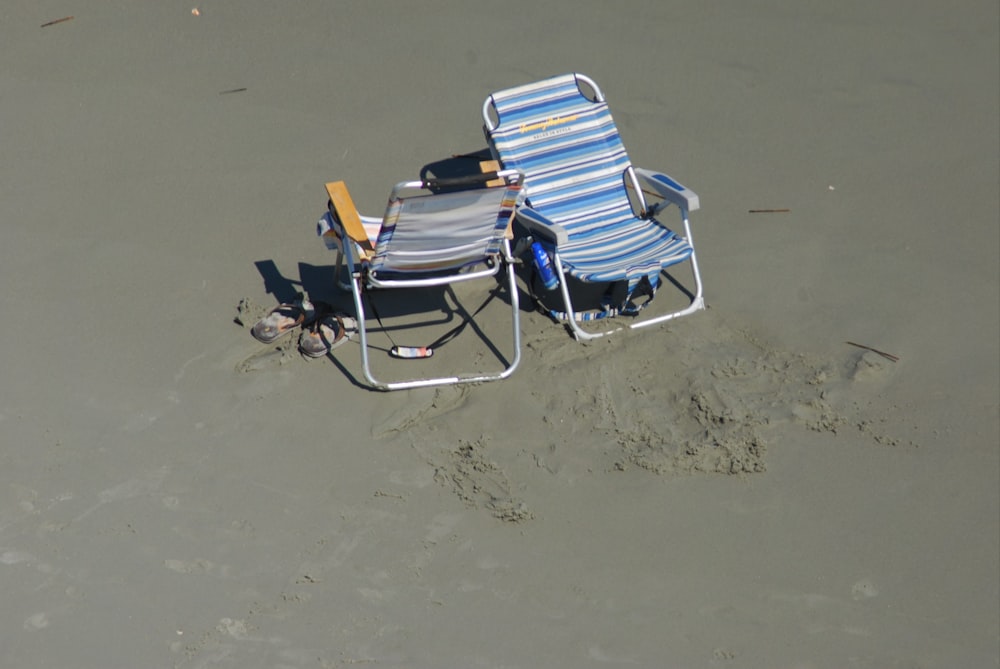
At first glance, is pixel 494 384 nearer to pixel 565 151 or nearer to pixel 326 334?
pixel 326 334

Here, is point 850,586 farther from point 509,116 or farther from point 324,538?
point 509,116

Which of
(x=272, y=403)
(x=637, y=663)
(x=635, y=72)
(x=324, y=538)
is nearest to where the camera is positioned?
(x=637, y=663)

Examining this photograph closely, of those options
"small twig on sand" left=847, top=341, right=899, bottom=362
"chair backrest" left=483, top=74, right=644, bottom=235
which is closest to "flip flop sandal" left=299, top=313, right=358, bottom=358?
"chair backrest" left=483, top=74, right=644, bottom=235

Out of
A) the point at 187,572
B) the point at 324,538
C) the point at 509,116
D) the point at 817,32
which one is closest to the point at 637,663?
the point at 324,538

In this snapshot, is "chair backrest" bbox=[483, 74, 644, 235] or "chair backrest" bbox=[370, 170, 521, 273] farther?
"chair backrest" bbox=[483, 74, 644, 235]

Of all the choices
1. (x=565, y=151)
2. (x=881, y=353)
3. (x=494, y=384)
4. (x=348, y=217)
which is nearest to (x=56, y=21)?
(x=348, y=217)

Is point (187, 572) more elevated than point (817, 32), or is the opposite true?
point (817, 32)

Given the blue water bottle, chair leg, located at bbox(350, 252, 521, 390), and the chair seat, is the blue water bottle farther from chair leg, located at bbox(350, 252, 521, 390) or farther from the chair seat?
chair leg, located at bbox(350, 252, 521, 390)
